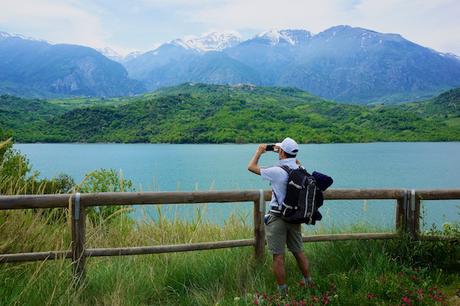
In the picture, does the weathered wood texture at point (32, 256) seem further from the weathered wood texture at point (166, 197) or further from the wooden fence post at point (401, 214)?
the wooden fence post at point (401, 214)

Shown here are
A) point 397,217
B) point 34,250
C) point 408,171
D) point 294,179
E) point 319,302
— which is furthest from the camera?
point 408,171

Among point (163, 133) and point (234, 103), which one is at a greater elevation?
point (234, 103)

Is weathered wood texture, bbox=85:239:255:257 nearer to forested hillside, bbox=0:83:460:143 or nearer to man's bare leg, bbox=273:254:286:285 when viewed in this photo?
man's bare leg, bbox=273:254:286:285

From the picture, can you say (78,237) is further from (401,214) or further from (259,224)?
(401,214)

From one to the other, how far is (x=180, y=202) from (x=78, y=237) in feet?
3.47

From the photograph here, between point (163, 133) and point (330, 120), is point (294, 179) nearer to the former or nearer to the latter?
point (163, 133)

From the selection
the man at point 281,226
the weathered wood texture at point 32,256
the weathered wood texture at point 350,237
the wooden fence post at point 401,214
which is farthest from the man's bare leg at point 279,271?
the weathered wood texture at point 32,256

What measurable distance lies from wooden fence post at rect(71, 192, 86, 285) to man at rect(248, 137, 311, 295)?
1818 millimetres

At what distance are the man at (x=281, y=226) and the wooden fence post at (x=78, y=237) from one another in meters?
1.82

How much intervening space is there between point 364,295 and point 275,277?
3.16 ft

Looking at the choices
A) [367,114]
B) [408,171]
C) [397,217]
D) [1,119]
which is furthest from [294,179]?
[367,114]

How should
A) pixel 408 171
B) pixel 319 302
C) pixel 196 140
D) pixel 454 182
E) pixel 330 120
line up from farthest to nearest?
pixel 330 120, pixel 196 140, pixel 408 171, pixel 454 182, pixel 319 302

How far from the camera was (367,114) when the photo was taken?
479 feet

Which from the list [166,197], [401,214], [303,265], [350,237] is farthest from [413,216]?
[166,197]
